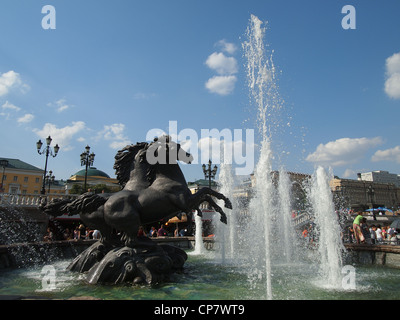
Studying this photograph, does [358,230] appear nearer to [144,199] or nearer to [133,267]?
[144,199]

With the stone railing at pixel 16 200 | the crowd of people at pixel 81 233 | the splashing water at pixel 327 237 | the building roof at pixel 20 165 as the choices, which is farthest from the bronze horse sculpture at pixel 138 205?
the building roof at pixel 20 165

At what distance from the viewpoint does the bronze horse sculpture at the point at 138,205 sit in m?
5.64

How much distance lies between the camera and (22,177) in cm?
6028

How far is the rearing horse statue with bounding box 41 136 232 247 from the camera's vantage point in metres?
5.75

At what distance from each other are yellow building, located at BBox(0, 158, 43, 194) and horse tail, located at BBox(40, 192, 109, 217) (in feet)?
196

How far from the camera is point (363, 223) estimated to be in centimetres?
1045

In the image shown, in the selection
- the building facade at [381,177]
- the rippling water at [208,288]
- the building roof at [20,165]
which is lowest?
the rippling water at [208,288]

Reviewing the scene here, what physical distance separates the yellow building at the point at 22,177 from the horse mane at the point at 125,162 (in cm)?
5998

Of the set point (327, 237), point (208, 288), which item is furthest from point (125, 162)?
point (327, 237)

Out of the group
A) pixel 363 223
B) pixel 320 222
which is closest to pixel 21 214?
pixel 320 222

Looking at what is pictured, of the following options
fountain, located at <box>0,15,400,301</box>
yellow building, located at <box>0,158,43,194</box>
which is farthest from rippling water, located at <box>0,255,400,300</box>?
yellow building, located at <box>0,158,43,194</box>

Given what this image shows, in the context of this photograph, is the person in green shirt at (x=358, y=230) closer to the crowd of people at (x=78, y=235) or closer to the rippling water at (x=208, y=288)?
the rippling water at (x=208, y=288)

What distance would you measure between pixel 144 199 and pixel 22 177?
65727 mm
